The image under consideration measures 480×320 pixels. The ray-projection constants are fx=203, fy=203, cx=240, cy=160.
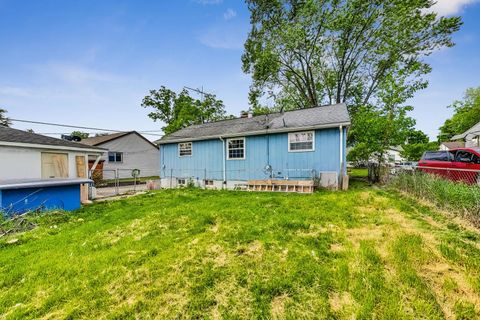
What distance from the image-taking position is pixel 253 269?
287 centimetres

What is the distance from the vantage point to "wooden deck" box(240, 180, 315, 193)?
9008 mm

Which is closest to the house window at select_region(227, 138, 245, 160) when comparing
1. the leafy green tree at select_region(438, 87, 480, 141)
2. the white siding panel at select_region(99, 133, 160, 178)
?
the white siding panel at select_region(99, 133, 160, 178)

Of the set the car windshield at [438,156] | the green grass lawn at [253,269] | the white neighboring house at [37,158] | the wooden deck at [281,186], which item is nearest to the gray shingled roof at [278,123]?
the wooden deck at [281,186]

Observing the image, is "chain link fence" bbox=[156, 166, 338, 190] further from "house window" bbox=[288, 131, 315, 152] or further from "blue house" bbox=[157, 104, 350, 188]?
"house window" bbox=[288, 131, 315, 152]

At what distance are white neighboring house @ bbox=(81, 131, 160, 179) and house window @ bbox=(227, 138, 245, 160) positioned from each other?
14.1 meters

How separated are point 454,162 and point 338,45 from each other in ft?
43.8

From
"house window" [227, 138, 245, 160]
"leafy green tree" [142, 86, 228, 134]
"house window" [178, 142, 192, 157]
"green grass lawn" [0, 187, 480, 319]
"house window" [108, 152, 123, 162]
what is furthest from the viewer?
"leafy green tree" [142, 86, 228, 134]

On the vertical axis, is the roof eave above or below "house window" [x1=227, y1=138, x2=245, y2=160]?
above

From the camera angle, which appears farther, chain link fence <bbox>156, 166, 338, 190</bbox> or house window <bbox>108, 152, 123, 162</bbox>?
house window <bbox>108, 152, 123, 162</bbox>

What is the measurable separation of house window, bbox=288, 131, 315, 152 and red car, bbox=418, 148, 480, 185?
13.5ft

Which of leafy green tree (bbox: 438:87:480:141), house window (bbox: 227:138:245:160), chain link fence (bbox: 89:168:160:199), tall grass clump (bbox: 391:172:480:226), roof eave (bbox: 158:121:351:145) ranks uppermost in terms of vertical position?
leafy green tree (bbox: 438:87:480:141)

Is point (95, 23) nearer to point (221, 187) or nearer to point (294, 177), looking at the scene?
point (221, 187)

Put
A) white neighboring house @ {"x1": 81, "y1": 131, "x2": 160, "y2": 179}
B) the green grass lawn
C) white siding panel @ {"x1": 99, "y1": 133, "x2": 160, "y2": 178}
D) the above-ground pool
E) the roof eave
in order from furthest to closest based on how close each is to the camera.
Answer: white siding panel @ {"x1": 99, "y1": 133, "x2": 160, "y2": 178} → white neighboring house @ {"x1": 81, "y1": 131, "x2": 160, "y2": 179} → the roof eave → the above-ground pool → the green grass lawn

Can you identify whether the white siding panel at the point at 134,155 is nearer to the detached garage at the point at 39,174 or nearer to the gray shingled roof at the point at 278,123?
the detached garage at the point at 39,174
